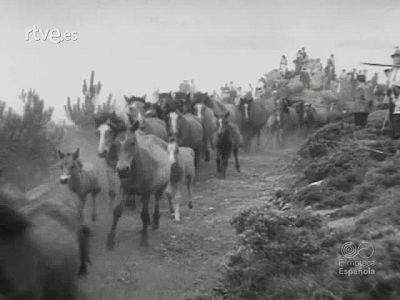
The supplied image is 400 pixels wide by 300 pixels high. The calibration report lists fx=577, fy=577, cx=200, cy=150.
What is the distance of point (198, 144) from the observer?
1695cm

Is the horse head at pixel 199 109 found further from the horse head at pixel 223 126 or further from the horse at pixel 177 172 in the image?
the horse at pixel 177 172

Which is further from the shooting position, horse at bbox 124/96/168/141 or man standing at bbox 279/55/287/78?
man standing at bbox 279/55/287/78

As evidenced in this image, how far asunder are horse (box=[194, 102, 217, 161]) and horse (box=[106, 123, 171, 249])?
25.4 feet

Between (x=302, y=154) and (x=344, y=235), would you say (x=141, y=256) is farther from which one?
(x=302, y=154)

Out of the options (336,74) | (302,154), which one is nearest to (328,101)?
(336,74)

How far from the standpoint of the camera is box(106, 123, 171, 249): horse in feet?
31.2

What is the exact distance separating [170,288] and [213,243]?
81.3 inches

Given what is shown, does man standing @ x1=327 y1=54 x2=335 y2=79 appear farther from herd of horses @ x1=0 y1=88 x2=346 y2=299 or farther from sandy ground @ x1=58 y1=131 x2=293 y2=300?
sandy ground @ x1=58 y1=131 x2=293 y2=300

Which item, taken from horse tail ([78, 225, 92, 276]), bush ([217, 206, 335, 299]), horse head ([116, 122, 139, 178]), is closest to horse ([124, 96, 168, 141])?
horse head ([116, 122, 139, 178])

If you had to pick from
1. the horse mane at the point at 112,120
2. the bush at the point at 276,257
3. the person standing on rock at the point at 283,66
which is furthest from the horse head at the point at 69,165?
the person standing on rock at the point at 283,66

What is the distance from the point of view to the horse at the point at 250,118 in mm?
23172

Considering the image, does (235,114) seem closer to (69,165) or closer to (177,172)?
(177,172)

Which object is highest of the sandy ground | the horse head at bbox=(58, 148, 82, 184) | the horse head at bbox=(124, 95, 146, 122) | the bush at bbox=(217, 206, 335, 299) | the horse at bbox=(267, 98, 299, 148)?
the horse head at bbox=(124, 95, 146, 122)

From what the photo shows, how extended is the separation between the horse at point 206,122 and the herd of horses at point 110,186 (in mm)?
33
